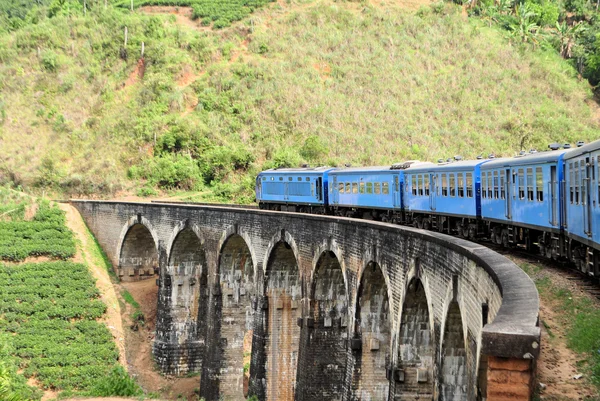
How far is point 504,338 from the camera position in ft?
18.6

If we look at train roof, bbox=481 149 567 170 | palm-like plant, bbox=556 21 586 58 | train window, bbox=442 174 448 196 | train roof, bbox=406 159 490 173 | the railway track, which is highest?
palm-like plant, bbox=556 21 586 58

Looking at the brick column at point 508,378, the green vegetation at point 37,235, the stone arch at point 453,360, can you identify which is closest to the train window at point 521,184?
the stone arch at point 453,360

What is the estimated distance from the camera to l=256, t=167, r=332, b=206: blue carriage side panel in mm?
31047

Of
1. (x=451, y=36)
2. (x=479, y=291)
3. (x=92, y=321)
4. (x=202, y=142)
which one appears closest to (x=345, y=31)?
(x=451, y=36)

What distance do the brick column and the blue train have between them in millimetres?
6705

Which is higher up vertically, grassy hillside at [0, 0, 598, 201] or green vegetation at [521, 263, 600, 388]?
grassy hillside at [0, 0, 598, 201]

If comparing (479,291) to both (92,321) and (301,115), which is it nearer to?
(92,321)

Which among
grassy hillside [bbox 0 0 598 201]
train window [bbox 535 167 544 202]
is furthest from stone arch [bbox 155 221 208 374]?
train window [bbox 535 167 544 202]

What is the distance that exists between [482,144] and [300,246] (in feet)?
132

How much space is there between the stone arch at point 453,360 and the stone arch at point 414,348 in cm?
202

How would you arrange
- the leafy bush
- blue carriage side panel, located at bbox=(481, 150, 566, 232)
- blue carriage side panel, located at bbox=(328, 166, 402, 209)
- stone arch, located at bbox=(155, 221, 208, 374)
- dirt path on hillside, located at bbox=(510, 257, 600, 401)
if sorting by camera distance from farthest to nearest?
1. stone arch, located at bbox=(155, 221, 208, 374)
2. blue carriage side panel, located at bbox=(328, 166, 402, 209)
3. the leafy bush
4. blue carriage side panel, located at bbox=(481, 150, 566, 232)
5. dirt path on hillside, located at bbox=(510, 257, 600, 401)

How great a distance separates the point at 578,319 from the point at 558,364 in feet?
5.97

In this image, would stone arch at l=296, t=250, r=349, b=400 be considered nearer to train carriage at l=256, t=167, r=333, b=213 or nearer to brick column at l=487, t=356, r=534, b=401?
train carriage at l=256, t=167, r=333, b=213

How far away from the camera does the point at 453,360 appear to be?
12.3 metres
